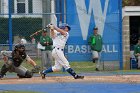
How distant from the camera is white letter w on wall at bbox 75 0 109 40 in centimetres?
2191

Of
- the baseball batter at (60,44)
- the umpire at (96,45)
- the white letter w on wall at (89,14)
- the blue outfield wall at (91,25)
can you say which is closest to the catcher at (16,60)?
the baseball batter at (60,44)

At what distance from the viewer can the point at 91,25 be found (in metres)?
22.0

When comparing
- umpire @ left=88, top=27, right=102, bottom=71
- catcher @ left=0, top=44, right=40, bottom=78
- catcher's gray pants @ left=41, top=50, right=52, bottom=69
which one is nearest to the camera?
catcher @ left=0, top=44, right=40, bottom=78

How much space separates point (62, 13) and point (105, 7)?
1951 mm

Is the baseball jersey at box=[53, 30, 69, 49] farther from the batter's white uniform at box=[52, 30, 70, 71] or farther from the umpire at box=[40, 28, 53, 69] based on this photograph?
the umpire at box=[40, 28, 53, 69]

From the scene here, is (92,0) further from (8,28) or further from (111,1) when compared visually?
(8,28)

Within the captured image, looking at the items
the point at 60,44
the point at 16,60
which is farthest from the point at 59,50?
the point at 16,60

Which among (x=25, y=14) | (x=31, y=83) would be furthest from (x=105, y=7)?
(x=31, y=83)

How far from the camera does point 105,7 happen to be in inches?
875

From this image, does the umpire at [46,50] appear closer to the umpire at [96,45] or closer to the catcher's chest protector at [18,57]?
the umpire at [96,45]

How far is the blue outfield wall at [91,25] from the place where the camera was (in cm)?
2181

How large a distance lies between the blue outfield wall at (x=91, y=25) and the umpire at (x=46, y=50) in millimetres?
758

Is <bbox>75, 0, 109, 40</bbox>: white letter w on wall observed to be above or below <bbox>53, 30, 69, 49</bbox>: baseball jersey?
above

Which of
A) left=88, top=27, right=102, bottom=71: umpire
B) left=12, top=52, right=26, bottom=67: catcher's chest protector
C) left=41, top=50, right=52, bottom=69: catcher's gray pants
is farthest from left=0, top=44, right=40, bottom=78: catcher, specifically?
left=88, top=27, right=102, bottom=71: umpire
